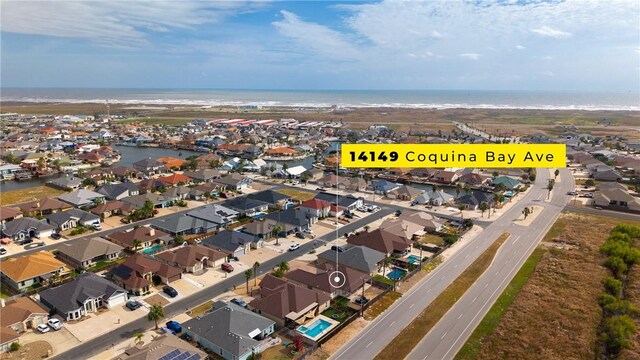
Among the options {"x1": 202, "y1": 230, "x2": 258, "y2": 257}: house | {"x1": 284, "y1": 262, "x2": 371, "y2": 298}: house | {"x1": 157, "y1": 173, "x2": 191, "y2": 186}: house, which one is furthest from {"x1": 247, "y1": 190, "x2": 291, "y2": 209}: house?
{"x1": 284, "y1": 262, "x2": 371, "y2": 298}: house

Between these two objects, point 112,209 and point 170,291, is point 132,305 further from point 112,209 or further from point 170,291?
point 112,209

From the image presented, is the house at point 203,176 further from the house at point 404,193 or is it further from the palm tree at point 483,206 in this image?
the palm tree at point 483,206

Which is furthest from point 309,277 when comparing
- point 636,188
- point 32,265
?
point 636,188

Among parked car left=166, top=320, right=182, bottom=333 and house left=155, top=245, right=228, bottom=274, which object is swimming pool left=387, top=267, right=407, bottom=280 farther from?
parked car left=166, top=320, right=182, bottom=333

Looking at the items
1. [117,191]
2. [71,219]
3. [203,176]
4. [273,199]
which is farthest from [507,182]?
[71,219]

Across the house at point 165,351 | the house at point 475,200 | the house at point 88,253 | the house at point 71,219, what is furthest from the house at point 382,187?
the house at point 165,351

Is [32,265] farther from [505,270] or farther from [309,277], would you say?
[505,270]
